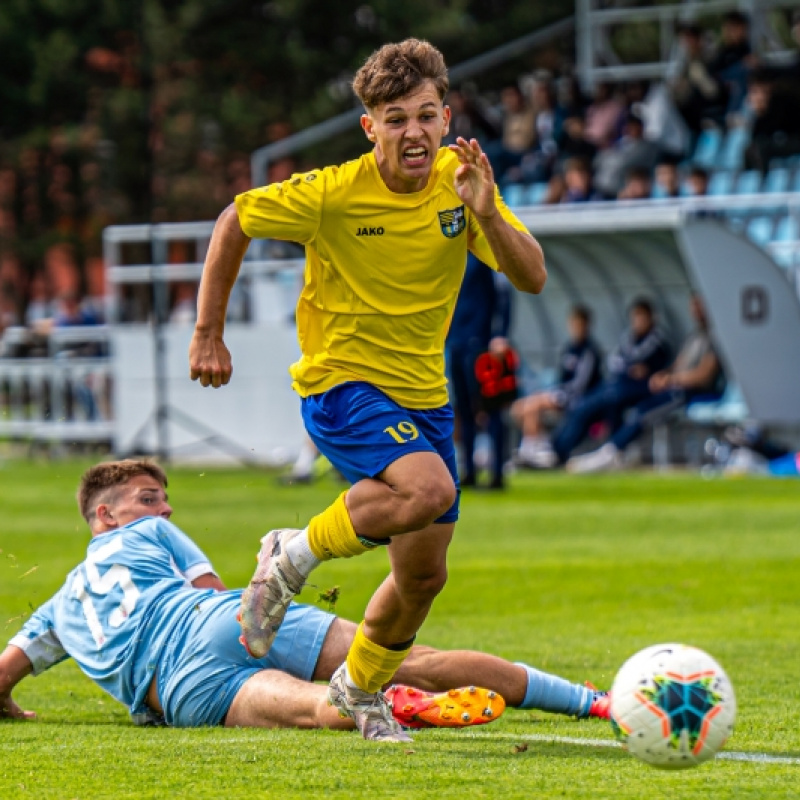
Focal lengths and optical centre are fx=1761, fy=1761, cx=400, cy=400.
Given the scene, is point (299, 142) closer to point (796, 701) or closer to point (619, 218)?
point (619, 218)

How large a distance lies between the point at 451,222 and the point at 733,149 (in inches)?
692

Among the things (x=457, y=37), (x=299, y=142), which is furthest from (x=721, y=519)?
(x=457, y=37)

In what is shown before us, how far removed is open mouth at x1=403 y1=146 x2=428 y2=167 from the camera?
5.40 m

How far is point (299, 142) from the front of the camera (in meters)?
25.3

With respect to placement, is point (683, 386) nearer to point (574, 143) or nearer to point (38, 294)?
point (574, 143)

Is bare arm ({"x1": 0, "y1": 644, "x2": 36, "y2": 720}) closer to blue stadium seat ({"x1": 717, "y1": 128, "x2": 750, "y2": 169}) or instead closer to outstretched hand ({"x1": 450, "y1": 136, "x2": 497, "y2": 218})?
outstretched hand ({"x1": 450, "y1": 136, "x2": 497, "y2": 218})

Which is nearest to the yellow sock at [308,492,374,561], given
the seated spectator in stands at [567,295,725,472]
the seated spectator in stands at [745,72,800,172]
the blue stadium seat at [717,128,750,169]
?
the seated spectator in stands at [567,295,725,472]

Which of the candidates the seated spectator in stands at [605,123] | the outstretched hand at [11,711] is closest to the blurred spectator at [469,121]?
the seated spectator in stands at [605,123]

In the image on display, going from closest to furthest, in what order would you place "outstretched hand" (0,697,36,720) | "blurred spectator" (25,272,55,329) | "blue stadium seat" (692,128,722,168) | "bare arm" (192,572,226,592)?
"outstretched hand" (0,697,36,720), "bare arm" (192,572,226,592), "blue stadium seat" (692,128,722,168), "blurred spectator" (25,272,55,329)

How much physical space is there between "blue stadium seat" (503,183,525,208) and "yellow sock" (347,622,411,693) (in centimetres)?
1833

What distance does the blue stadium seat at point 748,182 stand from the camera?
2138 cm

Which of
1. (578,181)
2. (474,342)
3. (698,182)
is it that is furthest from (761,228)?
(474,342)

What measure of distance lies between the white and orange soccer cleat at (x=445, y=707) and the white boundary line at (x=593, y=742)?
55 mm

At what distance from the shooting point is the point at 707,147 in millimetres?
22812
